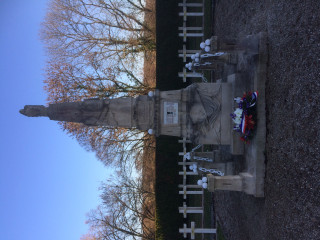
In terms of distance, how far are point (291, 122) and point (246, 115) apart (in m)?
1.20

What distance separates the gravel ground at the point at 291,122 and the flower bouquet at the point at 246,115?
1.23ft

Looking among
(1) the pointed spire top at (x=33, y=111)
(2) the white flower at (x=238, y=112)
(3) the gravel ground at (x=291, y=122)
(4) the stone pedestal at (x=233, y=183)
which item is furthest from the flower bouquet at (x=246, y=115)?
(1) the pointed spire top at (x=33, y=111)

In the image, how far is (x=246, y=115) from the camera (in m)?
6.89

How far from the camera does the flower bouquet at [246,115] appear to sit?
6914 mm

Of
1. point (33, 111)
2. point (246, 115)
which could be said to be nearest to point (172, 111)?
point (246, 115)

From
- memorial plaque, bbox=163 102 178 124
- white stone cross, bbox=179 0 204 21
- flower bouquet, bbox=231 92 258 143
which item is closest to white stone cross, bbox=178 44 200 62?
white stone cross, bbox=179 0 204 21

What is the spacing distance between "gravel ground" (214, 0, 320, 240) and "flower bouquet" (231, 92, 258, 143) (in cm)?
37

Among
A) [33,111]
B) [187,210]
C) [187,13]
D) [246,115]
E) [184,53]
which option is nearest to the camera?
[246,115]

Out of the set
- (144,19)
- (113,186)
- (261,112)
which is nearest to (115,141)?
(113,186)

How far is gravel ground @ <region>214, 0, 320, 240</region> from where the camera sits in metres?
5.18

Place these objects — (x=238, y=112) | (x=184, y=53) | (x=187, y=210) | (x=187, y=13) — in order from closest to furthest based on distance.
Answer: (x=238, y=112)
(x=187, y=210)
(x=184, y=53)
(x=187, y=13)

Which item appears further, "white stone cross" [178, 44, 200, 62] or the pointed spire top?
"white stone cross" [178, 44, 200, 62]

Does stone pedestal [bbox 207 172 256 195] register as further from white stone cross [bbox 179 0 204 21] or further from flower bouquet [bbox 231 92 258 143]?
white stone cross [bbox 179 0 204 21]

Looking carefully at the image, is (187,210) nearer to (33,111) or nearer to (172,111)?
(172,111)
